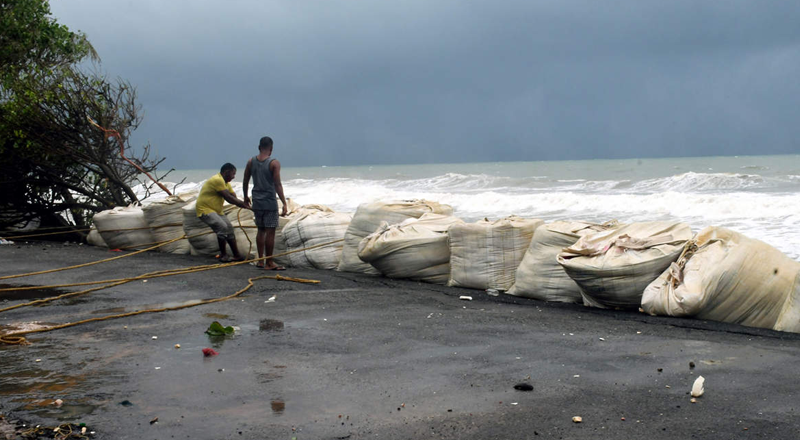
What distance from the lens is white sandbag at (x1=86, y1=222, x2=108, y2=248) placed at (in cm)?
1053

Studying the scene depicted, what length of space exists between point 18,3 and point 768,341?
11870 millimetres

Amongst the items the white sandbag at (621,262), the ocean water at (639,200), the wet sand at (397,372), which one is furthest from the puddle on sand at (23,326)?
the ocean water at (639,200)

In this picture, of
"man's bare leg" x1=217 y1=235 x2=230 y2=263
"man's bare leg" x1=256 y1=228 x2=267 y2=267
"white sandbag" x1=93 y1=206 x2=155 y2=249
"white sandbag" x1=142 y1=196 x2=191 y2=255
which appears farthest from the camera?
"white sandbag" x1=93 y1=206 x2=155 y2=249

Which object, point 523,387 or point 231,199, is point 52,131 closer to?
point 231,199

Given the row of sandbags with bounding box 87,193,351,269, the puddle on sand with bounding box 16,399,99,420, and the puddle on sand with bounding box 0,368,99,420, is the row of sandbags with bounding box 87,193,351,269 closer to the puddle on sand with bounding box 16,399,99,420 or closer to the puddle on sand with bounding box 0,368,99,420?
the puddle on sand with bounding box 0,368,99,420

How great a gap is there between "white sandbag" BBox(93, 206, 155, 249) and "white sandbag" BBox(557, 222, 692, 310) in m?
6.49

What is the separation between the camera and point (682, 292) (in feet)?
→ 16.3

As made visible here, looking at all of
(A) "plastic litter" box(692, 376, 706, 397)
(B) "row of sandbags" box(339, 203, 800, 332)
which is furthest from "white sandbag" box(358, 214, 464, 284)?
(A) "plastic litter" box(692, 376, 706, 397)

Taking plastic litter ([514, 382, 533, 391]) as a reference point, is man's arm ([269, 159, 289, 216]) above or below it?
above

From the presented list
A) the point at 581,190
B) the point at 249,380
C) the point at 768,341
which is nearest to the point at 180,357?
the point at 249,380

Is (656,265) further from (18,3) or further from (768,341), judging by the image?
(18,3)

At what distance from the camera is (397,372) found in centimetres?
380

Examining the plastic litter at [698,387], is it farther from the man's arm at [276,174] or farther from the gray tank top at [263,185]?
the gray tank top at [263,185]

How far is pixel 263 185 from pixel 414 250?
78.6 inches
